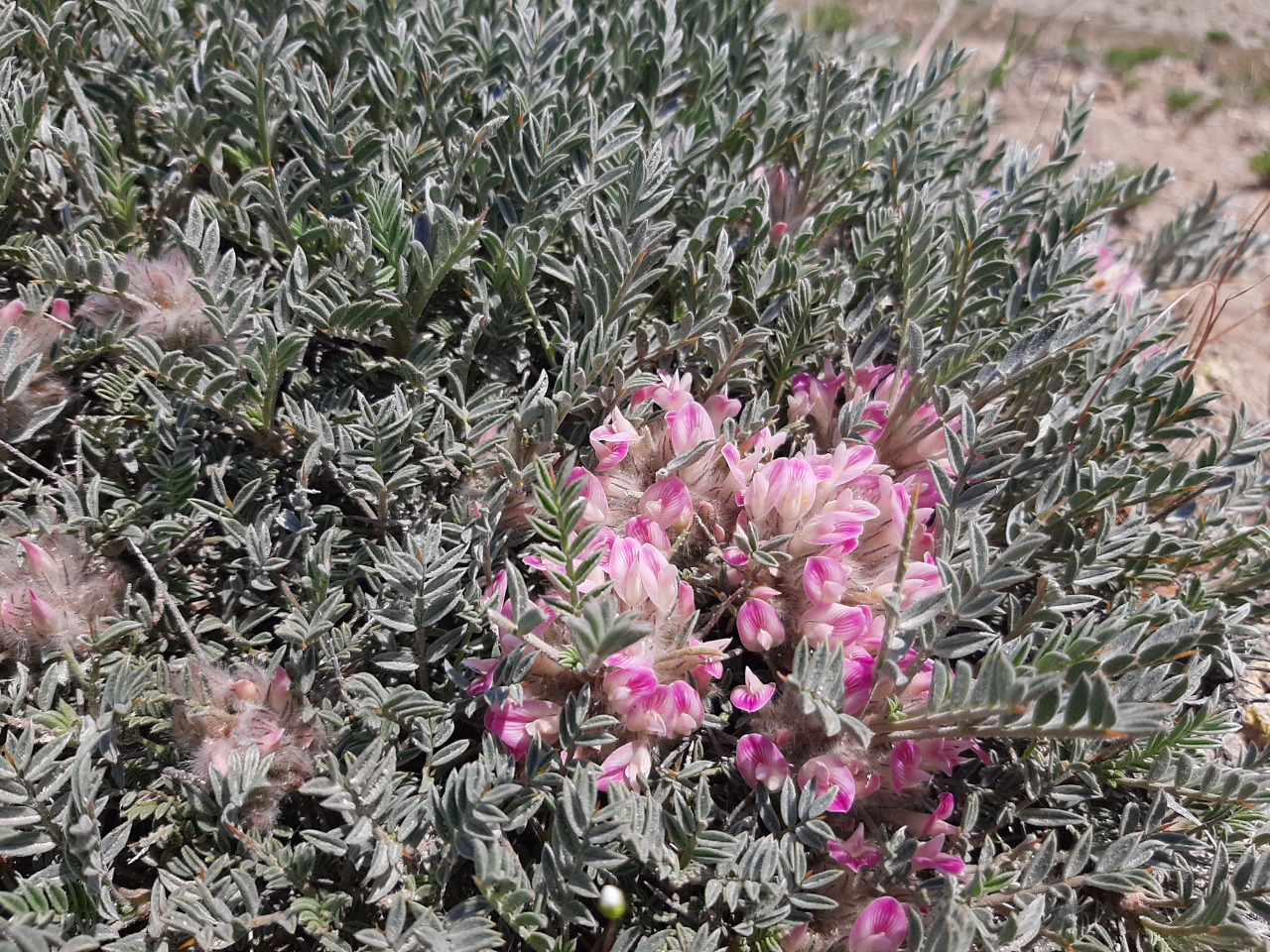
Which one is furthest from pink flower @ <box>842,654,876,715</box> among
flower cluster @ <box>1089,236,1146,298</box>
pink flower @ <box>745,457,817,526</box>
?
flower cluster @ <box>1089,236,1146,298</box>

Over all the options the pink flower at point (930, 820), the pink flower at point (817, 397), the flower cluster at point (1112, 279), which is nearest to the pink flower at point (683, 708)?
the pink flower at point (930, 820)

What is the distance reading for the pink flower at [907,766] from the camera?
1.71 metres

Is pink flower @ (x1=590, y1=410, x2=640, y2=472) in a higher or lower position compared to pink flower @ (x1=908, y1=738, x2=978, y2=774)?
higher

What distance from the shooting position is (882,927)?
1.57 metres

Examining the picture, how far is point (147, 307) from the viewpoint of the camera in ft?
6.39

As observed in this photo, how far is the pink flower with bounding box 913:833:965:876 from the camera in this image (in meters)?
1.67

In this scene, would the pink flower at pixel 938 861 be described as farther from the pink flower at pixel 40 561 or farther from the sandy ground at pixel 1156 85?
the sandy ground at pixel 1156 85

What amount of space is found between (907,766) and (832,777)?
0.16 metres

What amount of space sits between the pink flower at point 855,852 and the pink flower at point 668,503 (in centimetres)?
69

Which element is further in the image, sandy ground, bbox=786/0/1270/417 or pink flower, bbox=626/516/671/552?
sandy ground, bbox=786/0/1270/417

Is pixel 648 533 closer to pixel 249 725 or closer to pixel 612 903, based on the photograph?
pixel 612 903

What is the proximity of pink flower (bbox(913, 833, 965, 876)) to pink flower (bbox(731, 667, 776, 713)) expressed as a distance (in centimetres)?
39

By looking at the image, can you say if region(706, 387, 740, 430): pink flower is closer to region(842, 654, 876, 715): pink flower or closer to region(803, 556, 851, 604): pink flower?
region(803, 556, 851, 604): pink flower

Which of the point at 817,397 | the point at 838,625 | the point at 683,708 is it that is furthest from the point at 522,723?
the point at 817,397
